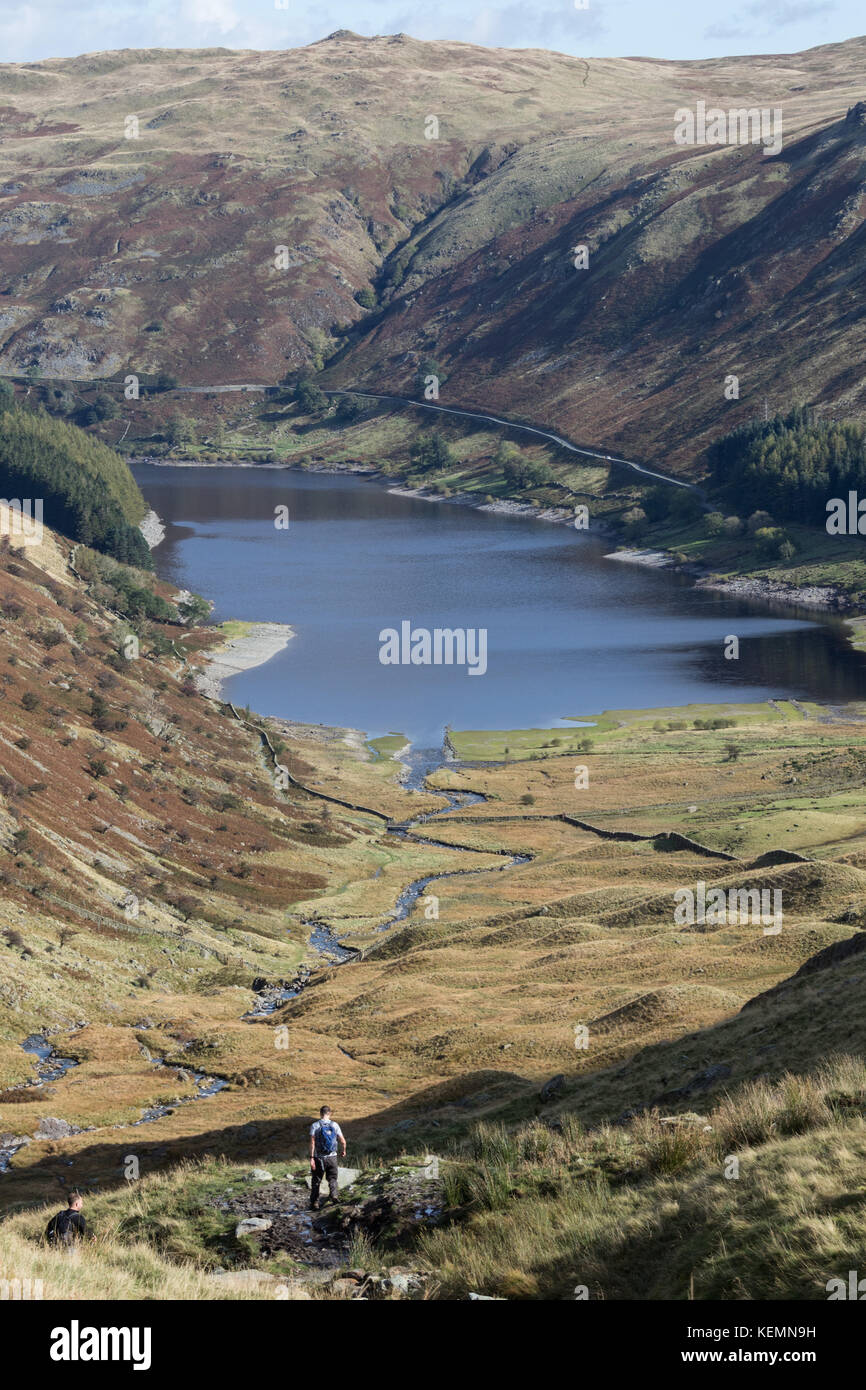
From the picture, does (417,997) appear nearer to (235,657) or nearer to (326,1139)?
(326,1139)

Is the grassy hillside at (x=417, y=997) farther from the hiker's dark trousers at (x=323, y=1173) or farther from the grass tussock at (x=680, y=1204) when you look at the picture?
the hiker's dark trousers at (x=323, y=1173)

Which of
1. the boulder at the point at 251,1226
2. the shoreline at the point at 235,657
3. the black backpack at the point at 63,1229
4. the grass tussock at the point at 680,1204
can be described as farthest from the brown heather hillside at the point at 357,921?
the shoreline at the point at 235,657

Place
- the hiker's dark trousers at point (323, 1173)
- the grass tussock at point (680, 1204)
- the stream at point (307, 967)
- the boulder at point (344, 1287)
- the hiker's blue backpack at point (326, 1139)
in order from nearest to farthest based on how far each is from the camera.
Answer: the grass tussock at point (680, 1204)
the boulder at point (344, 1287)
the hiker's blue backpack at point (326, 1139)
the hiker's dark trousers at point (323, 1173)
the stream at point (307, 967)

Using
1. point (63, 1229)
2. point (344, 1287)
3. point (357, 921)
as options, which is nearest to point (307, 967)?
point (357, 921)

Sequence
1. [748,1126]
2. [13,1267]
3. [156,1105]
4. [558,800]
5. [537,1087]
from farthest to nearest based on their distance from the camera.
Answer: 1. [558,800]
2. [156,1105]
3. [537,1087]
4. [748,1126]
5. [13,1267]

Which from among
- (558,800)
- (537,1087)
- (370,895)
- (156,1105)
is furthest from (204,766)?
(537,1087)

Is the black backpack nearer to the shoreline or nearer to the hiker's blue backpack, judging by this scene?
the hiker's blue backpack

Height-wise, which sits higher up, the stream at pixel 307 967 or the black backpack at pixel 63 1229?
the black backpack at pixel 63 1229
